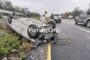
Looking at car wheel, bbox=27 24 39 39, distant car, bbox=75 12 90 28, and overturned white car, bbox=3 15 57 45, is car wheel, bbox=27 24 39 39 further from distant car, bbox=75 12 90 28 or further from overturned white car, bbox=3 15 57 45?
distant car, bbox=75 12 90 28

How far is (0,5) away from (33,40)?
48.5 feet

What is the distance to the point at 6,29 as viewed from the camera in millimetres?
14430

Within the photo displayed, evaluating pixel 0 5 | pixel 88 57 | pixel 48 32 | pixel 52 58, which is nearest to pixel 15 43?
pixel 48 32

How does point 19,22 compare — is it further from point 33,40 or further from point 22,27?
point 33,40

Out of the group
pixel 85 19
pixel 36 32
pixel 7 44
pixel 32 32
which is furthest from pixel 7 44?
pixel 85 19

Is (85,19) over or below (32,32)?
below

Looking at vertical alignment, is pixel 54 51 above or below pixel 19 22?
below

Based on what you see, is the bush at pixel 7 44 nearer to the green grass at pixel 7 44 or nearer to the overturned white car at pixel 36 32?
the green grass at pixel 7 44

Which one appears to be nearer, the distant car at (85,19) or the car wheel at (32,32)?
the car wheel at (32,32)

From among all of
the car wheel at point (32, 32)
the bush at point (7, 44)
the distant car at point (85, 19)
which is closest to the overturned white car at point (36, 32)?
the car wheel at point (32, 32)

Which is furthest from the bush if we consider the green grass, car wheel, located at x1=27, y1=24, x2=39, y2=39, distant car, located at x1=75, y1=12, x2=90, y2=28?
distant car, located at x1=75, y1=12, x2=90, y2=28

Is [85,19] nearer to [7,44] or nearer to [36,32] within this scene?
[36,32]

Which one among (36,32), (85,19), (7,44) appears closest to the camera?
(7,44)

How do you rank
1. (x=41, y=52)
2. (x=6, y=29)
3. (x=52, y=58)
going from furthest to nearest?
(x=6, y=29), (x=41, y=52), (x=52, y=58)
